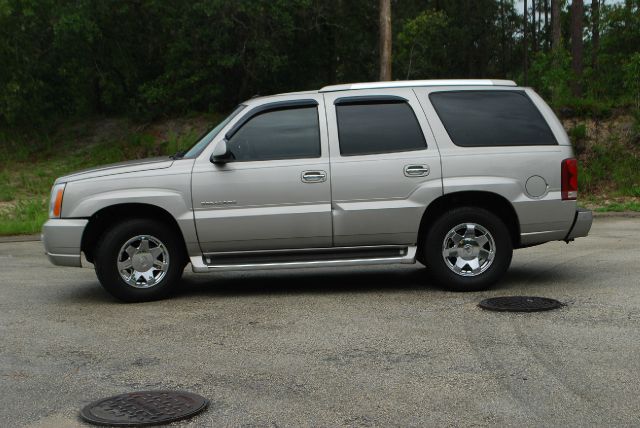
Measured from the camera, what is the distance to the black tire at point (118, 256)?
29.1ft

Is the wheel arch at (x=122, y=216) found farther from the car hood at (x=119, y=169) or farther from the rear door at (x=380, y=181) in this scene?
the rear door at (x=380, y=181)

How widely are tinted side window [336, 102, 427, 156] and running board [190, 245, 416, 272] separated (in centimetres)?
97

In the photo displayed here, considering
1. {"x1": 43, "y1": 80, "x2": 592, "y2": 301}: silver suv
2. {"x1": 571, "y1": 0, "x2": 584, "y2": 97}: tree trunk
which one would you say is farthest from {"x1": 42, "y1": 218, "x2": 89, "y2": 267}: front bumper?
{"x1": 571, "y1": 0, "x2": 584, "y2": 97}: tree trunk

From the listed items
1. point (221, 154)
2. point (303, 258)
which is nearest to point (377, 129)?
point (303, 258)

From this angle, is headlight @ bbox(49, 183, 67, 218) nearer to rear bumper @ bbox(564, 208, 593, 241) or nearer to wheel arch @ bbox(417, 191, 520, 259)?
wheel arch @ bbox(417, 191, 520, 259)

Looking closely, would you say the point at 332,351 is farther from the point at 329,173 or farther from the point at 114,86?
the point at 114,86

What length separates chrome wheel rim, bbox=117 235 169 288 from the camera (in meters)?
8.92

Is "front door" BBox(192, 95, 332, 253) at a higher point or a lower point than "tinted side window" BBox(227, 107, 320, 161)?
lower

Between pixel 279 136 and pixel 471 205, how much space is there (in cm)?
203

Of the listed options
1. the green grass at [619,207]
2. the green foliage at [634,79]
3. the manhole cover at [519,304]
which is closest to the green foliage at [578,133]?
the green foliage at [634,79]

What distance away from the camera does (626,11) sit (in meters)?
28.9

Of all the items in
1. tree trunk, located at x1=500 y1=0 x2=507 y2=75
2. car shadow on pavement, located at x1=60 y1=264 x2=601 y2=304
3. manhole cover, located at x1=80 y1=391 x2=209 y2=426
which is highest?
tree trunk, located at x1=500 y1=0 x2=507 y2=75

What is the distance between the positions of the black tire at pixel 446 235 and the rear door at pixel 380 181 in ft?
0.68

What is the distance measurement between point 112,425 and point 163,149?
2464 cm
